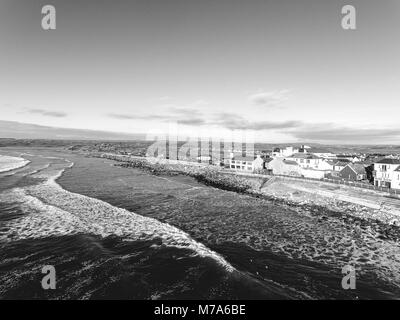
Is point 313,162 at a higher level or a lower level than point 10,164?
higher

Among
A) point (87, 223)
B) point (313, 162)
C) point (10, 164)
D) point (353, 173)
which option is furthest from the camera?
point (10, 164)

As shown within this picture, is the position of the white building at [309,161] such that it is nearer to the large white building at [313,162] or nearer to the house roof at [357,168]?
the large white building at [313,162]

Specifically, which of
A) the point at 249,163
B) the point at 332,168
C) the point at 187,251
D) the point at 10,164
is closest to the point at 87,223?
the point at 187,251

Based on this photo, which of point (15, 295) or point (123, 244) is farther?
point (123, 244)

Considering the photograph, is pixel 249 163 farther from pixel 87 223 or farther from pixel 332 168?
pixel 87 223
